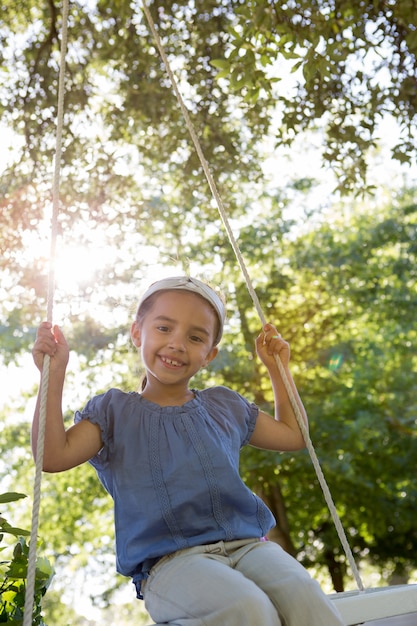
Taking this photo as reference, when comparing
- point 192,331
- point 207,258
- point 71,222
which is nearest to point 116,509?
point 192,331

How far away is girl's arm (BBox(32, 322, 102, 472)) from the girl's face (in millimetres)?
242

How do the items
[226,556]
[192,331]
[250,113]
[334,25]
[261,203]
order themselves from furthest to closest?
[261,203], [250,113], [334,25], [192,331], [226,556]

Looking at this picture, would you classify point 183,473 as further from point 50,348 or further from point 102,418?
point 50,348

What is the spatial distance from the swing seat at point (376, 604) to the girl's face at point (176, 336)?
66 cm

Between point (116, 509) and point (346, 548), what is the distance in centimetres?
61

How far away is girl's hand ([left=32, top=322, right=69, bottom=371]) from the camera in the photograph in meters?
1.93

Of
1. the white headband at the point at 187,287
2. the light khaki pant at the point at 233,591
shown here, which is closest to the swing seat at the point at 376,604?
the light khaki pant at the point at 233,591

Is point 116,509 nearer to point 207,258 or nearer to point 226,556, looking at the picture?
point 226,556

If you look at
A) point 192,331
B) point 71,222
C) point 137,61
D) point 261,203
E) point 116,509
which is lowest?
point 116,509

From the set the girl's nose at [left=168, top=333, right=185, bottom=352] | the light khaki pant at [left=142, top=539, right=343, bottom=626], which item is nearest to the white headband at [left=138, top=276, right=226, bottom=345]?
the girl's nose at [left=168, top=333, right=185, bottom=352]

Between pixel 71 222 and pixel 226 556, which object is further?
pixel 71 222

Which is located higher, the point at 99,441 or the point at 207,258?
the point at 207,258

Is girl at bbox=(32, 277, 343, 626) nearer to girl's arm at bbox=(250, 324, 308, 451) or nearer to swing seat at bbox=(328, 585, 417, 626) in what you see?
girl's arm at bbox=(250, 324, 308, 451)

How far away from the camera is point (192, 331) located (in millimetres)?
2164
